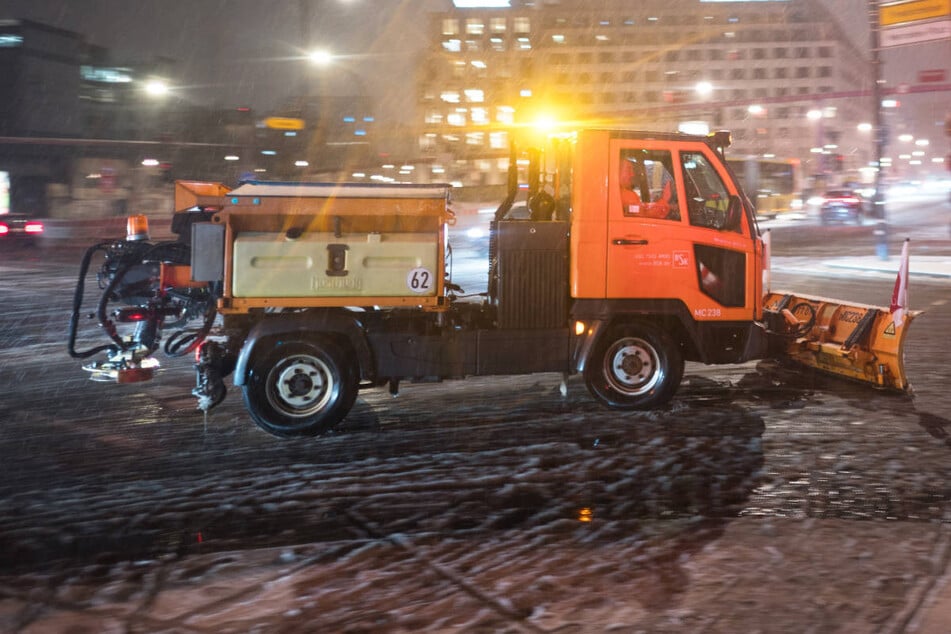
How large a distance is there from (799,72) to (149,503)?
13764 centimetres

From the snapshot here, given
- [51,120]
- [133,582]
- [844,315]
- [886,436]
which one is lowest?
[133,582]

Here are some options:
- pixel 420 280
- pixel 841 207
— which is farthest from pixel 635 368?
pixel 841 207

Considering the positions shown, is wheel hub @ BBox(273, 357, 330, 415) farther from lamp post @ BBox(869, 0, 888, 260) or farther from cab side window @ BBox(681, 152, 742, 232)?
lamp post @ BBox(869, 0, 888, 260)

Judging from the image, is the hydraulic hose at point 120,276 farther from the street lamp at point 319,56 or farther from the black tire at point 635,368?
the street lamp at point 319,56

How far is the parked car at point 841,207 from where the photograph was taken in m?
44.2

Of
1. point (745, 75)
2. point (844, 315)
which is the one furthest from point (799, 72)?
point (844, 315)

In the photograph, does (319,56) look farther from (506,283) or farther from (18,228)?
(506,283)

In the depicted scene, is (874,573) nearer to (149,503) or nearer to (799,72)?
(149,503)

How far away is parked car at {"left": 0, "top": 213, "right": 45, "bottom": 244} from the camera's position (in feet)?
78.2

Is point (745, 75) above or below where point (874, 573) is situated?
above

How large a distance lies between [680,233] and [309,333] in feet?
10.3

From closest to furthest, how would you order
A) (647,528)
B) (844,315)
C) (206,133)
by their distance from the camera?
(647,528)
(844,315)
(206,133)

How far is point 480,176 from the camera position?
77.3 meters

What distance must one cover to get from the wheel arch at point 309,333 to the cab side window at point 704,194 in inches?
115
